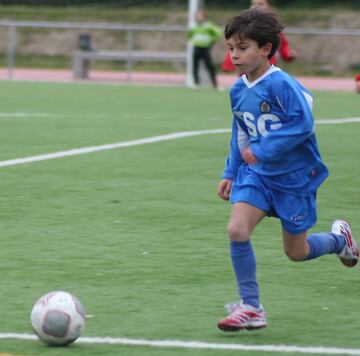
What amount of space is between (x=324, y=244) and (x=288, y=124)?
2.74 feet

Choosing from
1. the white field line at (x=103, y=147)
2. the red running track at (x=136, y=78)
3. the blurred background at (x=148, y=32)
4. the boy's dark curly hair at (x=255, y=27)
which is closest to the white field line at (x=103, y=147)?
the white field line at (x=103, y=147)

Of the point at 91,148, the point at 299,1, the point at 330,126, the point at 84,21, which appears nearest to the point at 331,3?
the point at 299,1

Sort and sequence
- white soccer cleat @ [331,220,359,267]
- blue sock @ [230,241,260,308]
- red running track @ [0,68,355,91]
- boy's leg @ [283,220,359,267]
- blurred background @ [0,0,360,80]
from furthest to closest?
blurred background @ [0,0,360,80], red running track @ [0,68,355,91], white soccer cleat @ [331,220,359,267], boy's leg @ [283,220,359,267], blue sock @ [230,241,260,308]

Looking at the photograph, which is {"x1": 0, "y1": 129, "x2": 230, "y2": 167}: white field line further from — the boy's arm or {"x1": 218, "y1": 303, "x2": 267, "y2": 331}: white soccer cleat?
{"x1": 218, "y1": 303, "x2": 267, "y2": 331}: white soccer cleat

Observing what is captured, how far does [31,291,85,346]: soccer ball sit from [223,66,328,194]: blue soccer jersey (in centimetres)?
114

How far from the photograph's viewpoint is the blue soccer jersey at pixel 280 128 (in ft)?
18.6

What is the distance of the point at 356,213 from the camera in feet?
29.8

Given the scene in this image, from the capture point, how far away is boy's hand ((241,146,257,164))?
18.8 ft

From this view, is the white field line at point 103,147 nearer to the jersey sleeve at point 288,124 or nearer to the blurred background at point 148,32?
the jersey sleeve at point 288,124

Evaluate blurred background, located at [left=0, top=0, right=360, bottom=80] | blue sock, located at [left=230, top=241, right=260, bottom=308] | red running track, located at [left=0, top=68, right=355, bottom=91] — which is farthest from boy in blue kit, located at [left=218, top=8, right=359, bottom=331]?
blurred background, located at [left=0, top=0, right=360, bottom=80]

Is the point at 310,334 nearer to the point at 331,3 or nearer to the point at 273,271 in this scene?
the point at 273,271

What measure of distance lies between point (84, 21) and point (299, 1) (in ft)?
24.6

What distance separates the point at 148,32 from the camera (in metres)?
37.0

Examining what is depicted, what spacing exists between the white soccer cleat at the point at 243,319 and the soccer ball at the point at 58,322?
2.18ft
